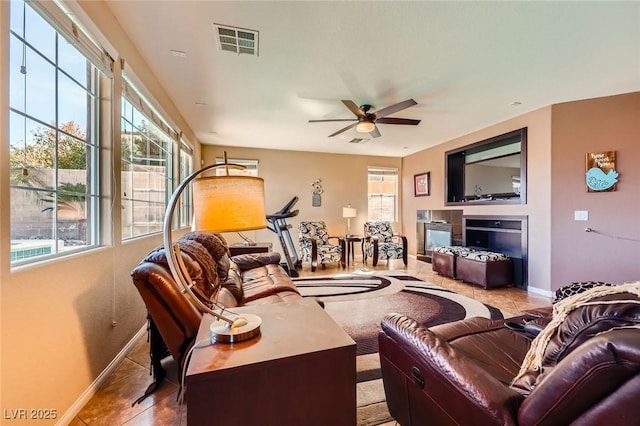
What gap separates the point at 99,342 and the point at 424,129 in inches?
198

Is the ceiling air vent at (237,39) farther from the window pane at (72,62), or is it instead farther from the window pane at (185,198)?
the window pane at (185,198)

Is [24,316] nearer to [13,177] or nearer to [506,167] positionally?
[13,177]

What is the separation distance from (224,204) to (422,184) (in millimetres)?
5997

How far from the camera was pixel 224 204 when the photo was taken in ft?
3.57

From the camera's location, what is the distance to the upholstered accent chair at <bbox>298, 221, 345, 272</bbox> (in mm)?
5223

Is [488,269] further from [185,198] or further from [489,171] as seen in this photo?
[185,198]

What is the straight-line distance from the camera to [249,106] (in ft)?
12.4

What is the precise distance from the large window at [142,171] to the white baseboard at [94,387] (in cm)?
94

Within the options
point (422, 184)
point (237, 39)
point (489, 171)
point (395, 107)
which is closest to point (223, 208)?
point (237, 39)

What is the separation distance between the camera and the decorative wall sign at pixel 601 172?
3.32 m

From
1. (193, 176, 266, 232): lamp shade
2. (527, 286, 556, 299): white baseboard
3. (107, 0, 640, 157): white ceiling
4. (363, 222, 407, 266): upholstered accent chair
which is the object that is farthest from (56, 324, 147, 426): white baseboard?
(527, 286, 556, 299): white baseboard

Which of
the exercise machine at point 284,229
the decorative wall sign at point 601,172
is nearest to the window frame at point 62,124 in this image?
the exercise machine at point 284,229

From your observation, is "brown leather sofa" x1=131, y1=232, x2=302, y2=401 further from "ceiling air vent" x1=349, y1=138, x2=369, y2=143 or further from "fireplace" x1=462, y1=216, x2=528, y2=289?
"fireplace" x1=462, y1=216, x2=528, y2=289

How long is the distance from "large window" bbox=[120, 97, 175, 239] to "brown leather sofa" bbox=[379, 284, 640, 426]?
8.03ft
